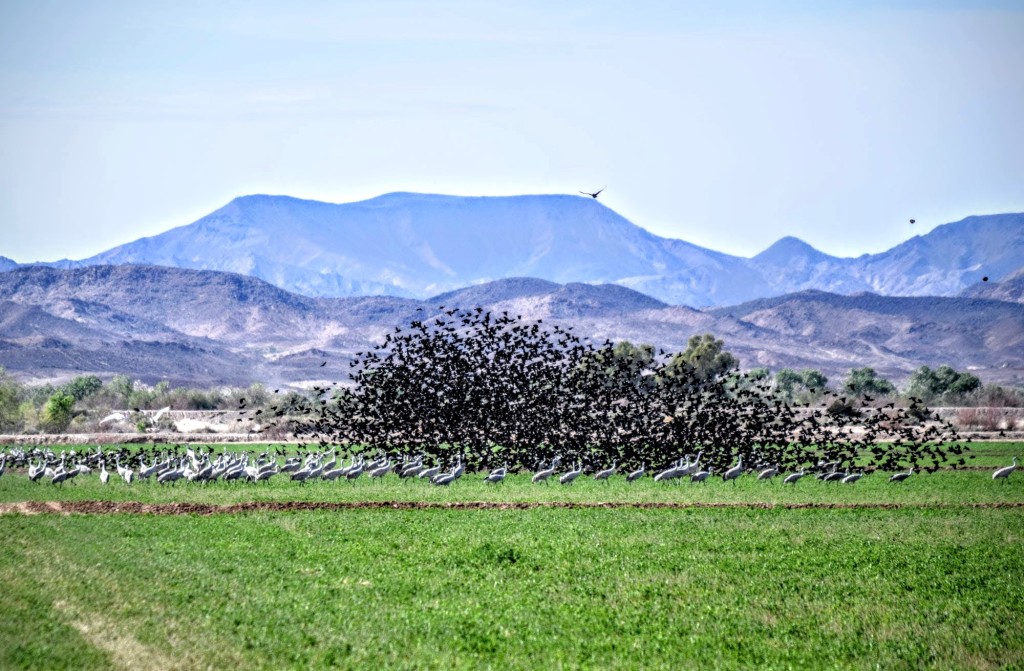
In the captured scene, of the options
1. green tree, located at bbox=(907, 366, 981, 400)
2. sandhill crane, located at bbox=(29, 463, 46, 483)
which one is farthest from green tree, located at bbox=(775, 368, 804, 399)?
sandhill crane, located at bbox=(29, 463, 46, 483)

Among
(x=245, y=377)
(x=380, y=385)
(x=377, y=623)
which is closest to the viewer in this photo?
(x=377, y=623)

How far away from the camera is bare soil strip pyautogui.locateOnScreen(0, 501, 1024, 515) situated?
32.7 m

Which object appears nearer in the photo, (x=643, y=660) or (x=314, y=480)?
(x=643, y=660)

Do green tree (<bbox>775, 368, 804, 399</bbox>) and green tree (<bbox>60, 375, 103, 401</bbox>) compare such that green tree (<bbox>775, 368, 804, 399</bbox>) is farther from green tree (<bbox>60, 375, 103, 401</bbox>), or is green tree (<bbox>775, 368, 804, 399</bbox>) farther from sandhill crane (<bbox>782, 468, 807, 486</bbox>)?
sandhill crane (<bbox>782, 468, 807, 486</bbox>)

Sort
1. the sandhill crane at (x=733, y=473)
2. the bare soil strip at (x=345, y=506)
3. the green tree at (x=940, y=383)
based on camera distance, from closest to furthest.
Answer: the bare soil strip at (x=345, y=506), the sandhill crane at (x=733, y=473), the green tree at (x=940, y=383)

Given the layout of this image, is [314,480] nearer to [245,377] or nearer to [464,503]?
[464,503]

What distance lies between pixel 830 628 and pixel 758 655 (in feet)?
6.68

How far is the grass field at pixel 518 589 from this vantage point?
58.9 feet

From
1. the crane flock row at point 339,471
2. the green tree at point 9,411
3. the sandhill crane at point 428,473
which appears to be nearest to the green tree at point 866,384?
the crane flock row at point 339,471

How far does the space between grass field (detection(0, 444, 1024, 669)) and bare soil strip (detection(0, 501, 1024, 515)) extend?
86cm

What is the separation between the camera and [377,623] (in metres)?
19.5

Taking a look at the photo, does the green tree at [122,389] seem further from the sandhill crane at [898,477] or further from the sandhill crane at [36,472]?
the sandhill crane at [898,477]

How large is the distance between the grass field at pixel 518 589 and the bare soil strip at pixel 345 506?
856mm

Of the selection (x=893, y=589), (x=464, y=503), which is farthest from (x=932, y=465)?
(x=893, y=589)
